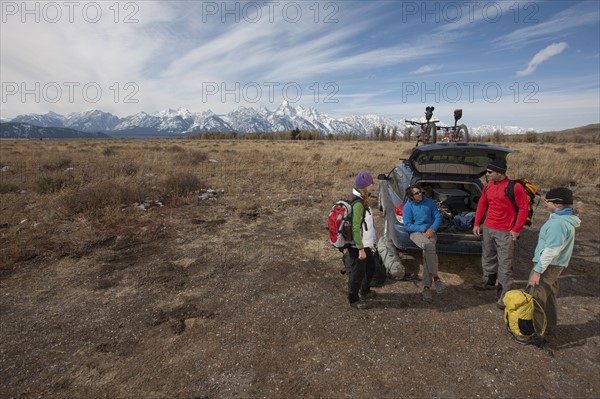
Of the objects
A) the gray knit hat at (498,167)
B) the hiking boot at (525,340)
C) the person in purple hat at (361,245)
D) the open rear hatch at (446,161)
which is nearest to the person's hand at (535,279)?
the hiking boot at (525,340)

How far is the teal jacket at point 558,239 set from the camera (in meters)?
2.91

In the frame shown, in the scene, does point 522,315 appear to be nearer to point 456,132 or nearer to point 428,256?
point 428,256

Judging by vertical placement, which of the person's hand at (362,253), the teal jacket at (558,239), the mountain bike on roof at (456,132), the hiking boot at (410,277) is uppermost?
the mountain bike on roof at (456,132)

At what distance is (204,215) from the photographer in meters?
7.82

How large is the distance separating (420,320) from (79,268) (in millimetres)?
5349

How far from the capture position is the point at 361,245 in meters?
3.45

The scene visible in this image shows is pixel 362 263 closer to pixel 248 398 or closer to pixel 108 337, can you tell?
pixel 248 398

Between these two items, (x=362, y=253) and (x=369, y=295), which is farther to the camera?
(x=369, y=295)

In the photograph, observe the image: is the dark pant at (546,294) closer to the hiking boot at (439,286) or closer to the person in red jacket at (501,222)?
the person in red jacket at (501,222)

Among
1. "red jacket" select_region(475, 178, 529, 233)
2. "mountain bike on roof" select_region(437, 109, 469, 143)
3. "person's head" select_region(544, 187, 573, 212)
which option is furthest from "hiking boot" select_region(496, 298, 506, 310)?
"mountain bike on roof" select_region(437, 109, 469, 143)

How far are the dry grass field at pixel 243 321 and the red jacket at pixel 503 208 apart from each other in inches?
43.0

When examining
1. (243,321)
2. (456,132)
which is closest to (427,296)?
(243,321)

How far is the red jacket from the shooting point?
3.64 m

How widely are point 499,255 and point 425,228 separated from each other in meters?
0.96
